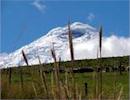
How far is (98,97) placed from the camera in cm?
451

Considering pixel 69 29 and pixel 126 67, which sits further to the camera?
pixel 126 67

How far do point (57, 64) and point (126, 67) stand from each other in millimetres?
34144

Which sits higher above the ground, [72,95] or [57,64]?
[57,64]

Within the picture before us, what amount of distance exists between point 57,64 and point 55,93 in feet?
1.11

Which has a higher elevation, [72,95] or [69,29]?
[69,29]

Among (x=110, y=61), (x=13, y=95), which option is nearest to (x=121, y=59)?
(x=110, y=61)

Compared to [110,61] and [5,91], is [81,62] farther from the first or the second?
[5,91]

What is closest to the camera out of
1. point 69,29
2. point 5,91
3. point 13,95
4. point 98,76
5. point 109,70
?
point 69,29

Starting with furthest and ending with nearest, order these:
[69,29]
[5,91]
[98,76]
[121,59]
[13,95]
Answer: [121,59], [13,95], [5,91], [98,76], [69,29]

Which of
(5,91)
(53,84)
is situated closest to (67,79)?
(53,84)

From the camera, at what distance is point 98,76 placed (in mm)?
4621

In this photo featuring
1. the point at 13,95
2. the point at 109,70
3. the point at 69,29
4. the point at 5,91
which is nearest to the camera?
the point at 69,29

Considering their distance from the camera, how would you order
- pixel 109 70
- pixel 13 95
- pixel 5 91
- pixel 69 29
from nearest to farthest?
pixel 69 29 < pixel 5 91 < pixel 13 95 < pixel 109 70

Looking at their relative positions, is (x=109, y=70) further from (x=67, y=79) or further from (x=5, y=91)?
(x=67, y=79)
